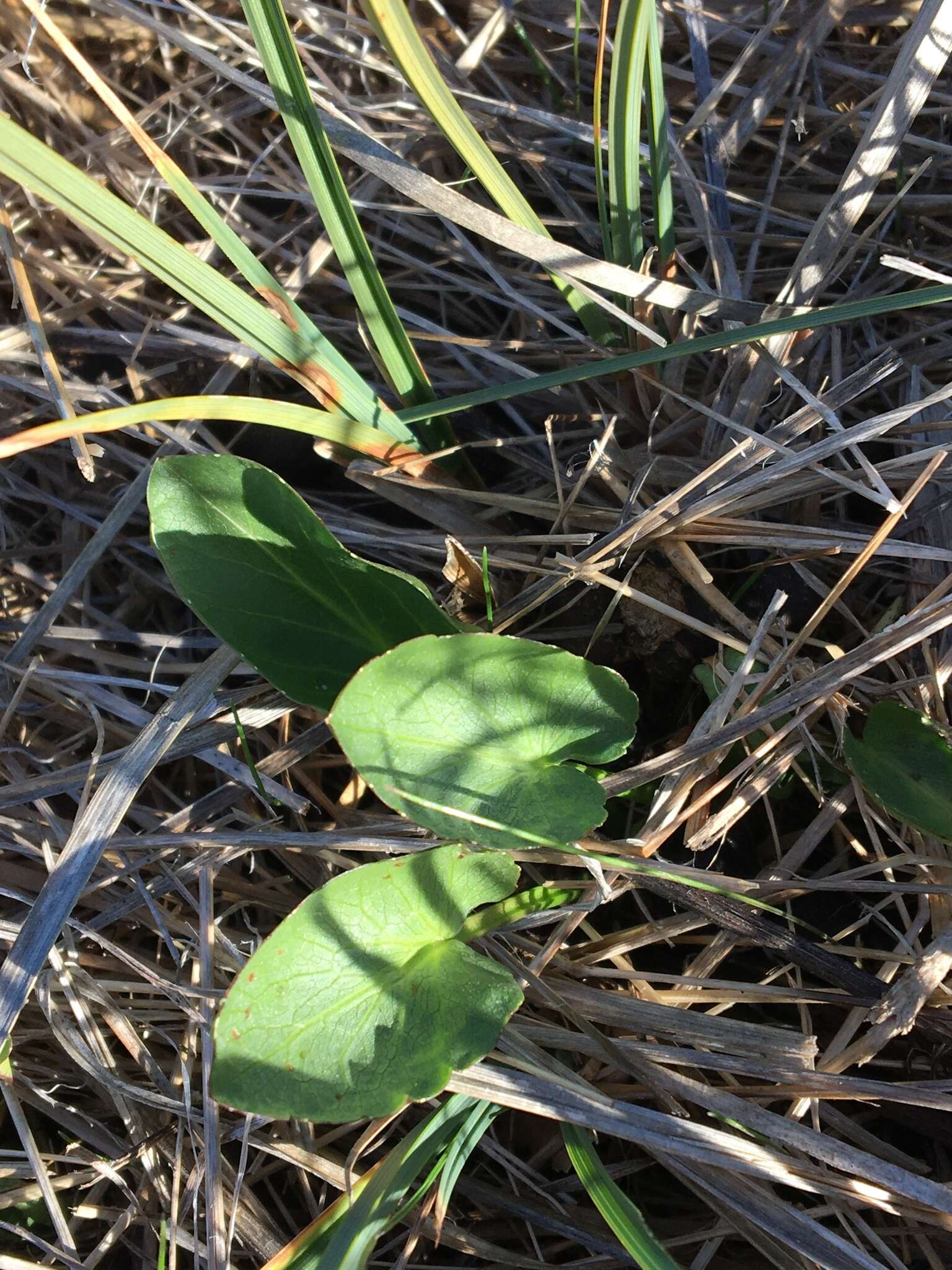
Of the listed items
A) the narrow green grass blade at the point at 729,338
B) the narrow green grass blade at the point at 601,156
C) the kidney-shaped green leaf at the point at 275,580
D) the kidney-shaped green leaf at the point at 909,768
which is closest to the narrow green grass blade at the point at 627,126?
the narrow green grass blade at the point at 601,156

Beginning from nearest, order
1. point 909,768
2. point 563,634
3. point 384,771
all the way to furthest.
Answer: point 384,771
point 909,768
point 563,634

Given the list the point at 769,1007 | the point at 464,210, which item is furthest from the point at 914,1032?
the point at 464,210

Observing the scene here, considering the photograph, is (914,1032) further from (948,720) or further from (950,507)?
(950,507)

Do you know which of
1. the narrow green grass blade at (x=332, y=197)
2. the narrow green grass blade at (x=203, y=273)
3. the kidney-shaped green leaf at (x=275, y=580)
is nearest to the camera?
the narrow green grass blade at (x=203, y=273)

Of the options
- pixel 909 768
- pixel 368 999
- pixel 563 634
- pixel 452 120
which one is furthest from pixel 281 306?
pixel 909 768

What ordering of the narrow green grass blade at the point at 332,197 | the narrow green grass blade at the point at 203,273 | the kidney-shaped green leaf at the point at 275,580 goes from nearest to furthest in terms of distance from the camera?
1. the narrow green grass blade at the point at 203,273
2. the narrow green grass blade at the point at 332,197
3. the kidney-shaped green leaf at the point at 275,580

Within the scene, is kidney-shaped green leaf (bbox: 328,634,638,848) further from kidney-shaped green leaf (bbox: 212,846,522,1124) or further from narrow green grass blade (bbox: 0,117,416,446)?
narrow green grass blade (bbox: 0,117,416,446)

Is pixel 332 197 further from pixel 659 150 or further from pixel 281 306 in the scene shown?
pixel 659 150

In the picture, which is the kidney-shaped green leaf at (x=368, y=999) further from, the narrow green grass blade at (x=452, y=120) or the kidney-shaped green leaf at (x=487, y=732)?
the narrow green grass blade at (x=452, y=120)
